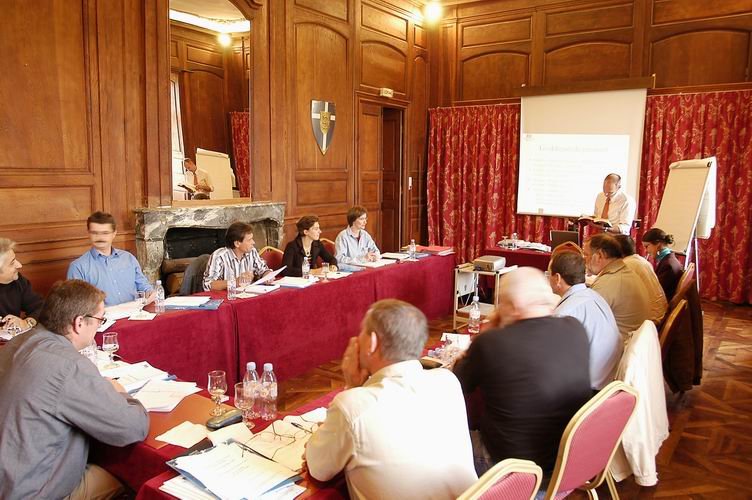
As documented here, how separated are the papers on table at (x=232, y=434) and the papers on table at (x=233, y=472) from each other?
0.07 meters

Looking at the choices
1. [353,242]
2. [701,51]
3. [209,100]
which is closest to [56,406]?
[353,242]

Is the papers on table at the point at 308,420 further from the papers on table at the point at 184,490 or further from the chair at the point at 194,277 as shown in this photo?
the chair at the point at 194,277

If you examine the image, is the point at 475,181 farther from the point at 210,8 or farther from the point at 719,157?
the point at 210,8

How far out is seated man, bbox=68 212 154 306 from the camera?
11.7 ft

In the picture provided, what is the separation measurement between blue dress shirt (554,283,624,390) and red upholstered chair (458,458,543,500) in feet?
4.04

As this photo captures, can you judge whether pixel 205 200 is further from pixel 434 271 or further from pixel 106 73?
pixel 434 271

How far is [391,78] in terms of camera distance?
7.93m

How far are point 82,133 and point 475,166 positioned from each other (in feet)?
17.3

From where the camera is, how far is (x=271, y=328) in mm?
3857

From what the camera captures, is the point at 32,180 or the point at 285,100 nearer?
the point at 32,180

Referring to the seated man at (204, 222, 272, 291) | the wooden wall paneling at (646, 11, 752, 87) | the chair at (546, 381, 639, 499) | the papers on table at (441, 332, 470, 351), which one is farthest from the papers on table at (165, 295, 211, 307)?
the wooden wall paneling at (646, 11, 752, 87)

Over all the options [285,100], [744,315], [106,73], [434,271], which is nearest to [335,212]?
[285,100]

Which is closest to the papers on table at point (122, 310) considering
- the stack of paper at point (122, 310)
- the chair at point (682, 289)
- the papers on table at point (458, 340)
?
the stack of paper at point (122, 310)

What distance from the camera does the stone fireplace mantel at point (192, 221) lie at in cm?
501
